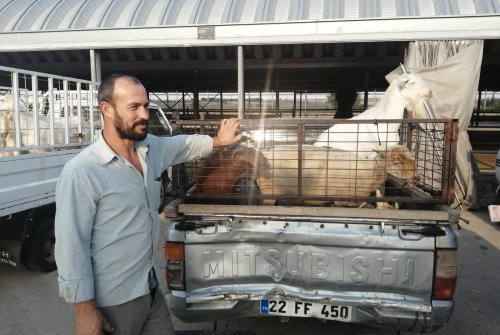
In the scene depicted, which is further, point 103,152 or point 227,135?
point 227,135

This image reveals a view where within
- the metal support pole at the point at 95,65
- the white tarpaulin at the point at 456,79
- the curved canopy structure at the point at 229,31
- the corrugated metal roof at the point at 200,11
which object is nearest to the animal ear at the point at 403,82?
the white tarpaulin at the point at 456,79

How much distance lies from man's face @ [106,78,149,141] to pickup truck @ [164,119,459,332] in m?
0.85

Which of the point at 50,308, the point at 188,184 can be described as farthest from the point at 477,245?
the point at 50,308

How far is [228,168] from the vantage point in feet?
8.73

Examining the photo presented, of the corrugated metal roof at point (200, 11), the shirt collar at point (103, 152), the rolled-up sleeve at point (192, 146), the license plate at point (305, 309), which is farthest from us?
the corrugated metal roof at point (200, 11)

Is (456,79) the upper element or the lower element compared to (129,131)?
upper

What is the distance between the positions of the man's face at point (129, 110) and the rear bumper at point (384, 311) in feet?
4.20

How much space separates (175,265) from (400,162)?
1.72 m

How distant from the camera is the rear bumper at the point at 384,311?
A: 2.22m

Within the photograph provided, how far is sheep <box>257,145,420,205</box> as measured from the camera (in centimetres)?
265

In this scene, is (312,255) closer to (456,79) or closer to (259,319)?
(259,319)

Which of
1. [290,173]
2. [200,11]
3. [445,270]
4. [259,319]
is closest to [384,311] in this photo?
[445,270]

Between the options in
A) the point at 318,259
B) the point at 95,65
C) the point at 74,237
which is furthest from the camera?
the point at 95,65

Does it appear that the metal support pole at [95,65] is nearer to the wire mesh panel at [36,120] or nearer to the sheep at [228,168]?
the wire mesh panel at [36,120]
